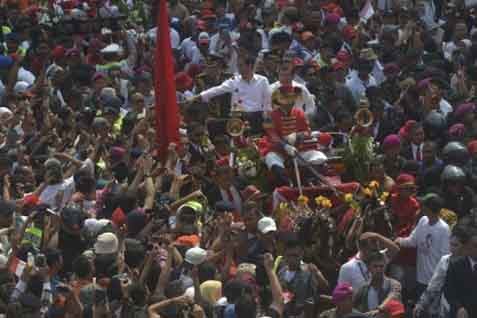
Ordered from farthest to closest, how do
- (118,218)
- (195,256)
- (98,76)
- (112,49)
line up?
(112,49), (98,76), (118,218), (195,256)

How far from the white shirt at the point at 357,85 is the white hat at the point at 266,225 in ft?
17.9

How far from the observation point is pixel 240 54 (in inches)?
796

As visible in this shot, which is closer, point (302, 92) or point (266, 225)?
point (266, 225)

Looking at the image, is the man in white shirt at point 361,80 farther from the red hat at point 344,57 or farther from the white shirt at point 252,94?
the white shirt at point 252,94

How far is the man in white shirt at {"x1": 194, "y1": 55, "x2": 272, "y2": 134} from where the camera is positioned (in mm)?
19359

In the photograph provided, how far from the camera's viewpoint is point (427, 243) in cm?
1513

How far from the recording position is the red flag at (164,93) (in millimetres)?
18703

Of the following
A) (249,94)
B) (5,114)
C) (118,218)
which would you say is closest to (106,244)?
(118,218)

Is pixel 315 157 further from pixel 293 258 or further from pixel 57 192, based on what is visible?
pixel 293 258

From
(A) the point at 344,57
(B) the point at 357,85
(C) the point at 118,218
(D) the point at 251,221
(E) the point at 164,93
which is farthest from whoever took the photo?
(A) the point at 344,57

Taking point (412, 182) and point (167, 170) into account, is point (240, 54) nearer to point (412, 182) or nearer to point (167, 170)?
point (167, 170)

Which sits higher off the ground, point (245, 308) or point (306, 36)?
point (306, 36)

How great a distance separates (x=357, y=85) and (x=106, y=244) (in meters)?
6.85

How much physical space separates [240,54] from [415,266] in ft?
18.3
